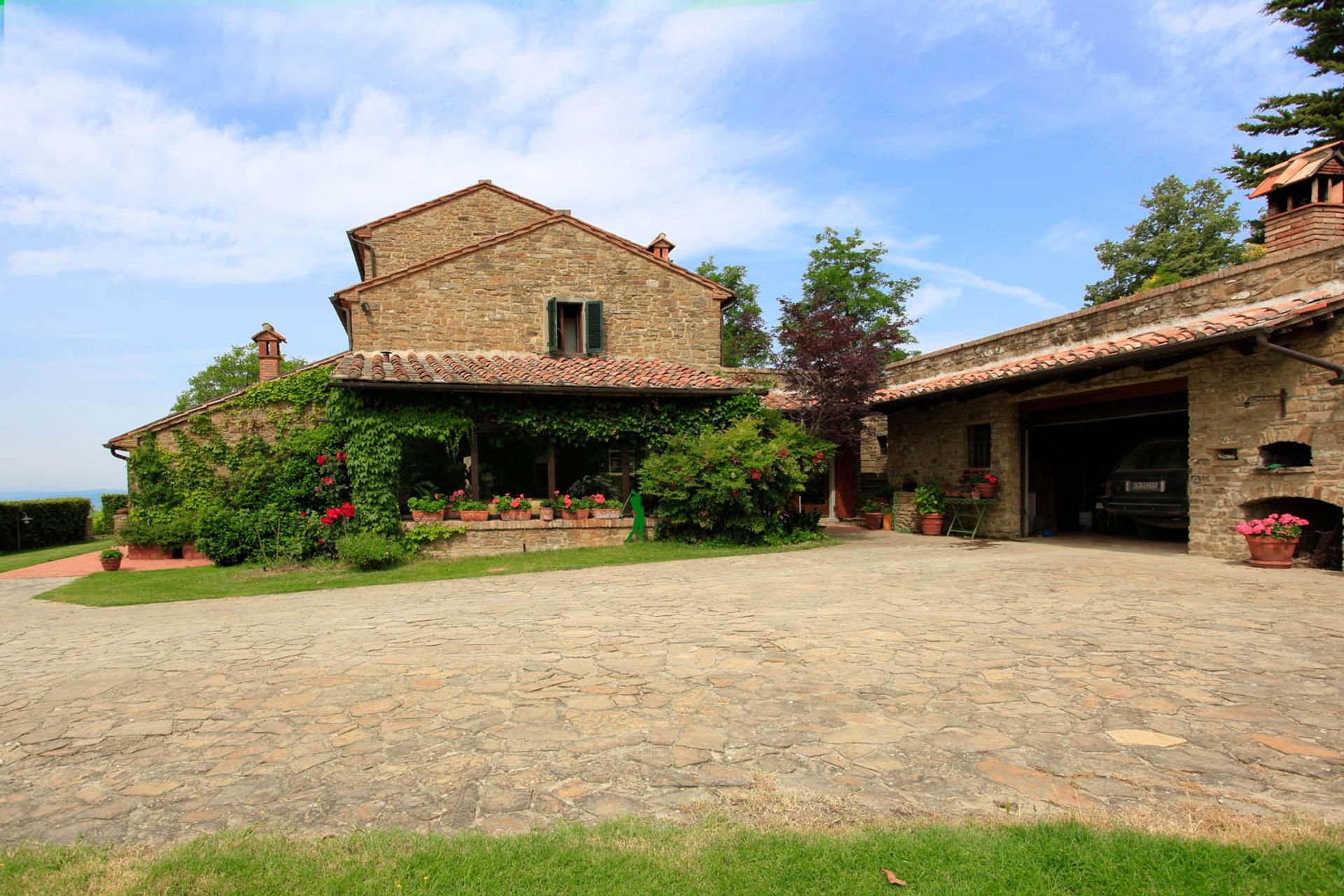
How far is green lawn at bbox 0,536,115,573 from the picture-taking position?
15.9 meters

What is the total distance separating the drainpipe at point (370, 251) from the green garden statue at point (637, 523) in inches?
371

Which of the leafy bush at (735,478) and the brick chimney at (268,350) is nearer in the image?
the leafy bush at (735,478)

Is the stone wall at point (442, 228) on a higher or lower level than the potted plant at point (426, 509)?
higher

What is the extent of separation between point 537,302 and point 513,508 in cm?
494

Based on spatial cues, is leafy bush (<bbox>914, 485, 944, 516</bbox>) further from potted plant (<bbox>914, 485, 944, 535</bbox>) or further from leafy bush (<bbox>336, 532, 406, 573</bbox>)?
leafy bush (<bbox>336, 532, 406, 573</bbox>)

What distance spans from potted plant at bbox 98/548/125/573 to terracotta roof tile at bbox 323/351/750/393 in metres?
5.46

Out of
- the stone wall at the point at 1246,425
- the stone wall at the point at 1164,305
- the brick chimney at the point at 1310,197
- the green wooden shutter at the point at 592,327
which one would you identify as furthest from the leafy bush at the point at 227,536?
the brick chimney at the point at 1310,197

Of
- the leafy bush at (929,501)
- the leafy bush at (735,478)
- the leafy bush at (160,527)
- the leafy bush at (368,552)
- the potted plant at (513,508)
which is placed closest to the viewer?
the leafy bush at (368,552)

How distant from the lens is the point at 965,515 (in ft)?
50.7

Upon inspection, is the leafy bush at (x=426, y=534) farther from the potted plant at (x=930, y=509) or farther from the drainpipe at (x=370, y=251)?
the potted plant at (x=930, y=509)

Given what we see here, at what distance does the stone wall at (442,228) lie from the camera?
18016mm

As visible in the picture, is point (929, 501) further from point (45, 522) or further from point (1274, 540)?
point (45, 522)

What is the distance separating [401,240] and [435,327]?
4385 millimetres

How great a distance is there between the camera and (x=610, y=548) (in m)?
13.2
